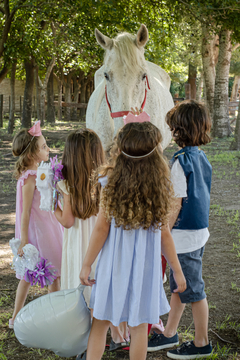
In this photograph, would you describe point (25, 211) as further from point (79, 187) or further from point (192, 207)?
point (192, 207)

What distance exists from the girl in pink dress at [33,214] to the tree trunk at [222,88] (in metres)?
10.8

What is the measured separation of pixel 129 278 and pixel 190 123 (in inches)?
38.9

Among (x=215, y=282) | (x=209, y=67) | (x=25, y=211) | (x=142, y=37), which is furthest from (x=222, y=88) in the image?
(x=25, y=211)

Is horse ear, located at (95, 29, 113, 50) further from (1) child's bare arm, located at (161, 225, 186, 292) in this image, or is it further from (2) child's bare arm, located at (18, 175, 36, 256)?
(1) child's bare arm, located at (161, 225, 186, 292)

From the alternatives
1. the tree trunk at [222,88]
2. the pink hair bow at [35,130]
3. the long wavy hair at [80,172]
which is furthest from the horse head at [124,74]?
the tree trunk at [222,88]

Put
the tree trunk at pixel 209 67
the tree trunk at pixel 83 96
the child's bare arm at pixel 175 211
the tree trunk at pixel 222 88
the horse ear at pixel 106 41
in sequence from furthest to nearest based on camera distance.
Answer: the tree trunk at pixel 83 96, the tree trunk at pixel 209 67, the tree trunk at pixel 222 88, the horse ear at pixel 106 41, the child's bare arm at pixel 175 211

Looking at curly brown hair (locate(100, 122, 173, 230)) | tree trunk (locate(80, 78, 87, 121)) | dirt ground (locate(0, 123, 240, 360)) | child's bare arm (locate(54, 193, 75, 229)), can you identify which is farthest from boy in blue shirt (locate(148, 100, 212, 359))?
tree trunk (locate(80, 78, 87, 121))

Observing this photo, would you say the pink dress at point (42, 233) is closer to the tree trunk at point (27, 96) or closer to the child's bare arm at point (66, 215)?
the child's bare arm at point (66, 215)

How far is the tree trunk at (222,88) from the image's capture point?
39.9 ft

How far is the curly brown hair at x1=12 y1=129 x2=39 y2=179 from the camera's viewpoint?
257 centimetres

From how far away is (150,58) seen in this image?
10.6 meters

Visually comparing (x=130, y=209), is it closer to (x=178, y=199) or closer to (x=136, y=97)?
(x=178, y=199)

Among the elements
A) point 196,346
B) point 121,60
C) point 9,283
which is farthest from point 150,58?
point 196,346

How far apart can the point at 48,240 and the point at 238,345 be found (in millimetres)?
1471
